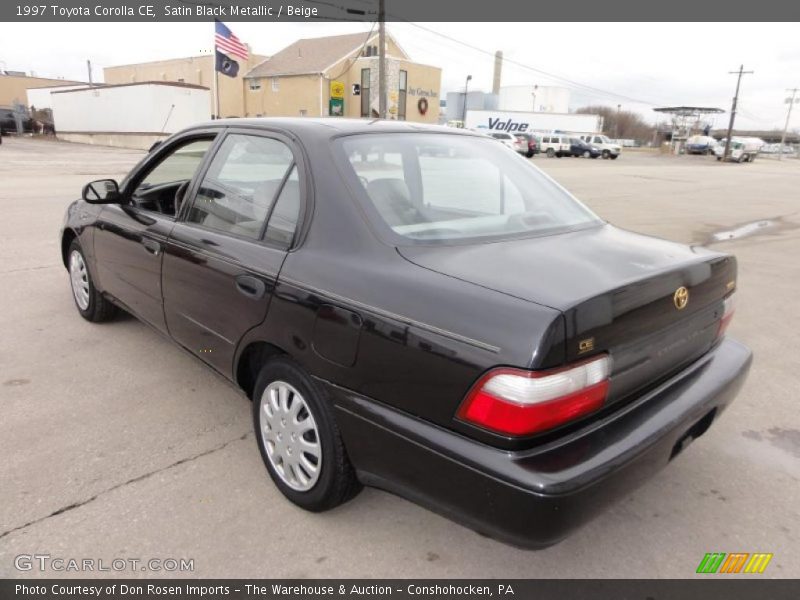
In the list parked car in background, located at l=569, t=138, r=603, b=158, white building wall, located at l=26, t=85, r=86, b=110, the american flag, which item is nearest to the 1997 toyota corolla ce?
the american flag

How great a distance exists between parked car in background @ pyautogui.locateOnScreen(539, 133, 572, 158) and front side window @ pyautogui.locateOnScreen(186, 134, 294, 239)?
46.9 metres

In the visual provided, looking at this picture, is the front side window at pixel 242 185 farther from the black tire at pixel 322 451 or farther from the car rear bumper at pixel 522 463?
the car rear bumper at pixel 522 463

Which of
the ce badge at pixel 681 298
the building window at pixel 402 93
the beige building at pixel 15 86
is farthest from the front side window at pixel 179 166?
the beige building at pixel 15 86

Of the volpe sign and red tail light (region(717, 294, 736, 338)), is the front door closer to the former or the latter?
red tail light (region(717, 294, 736, 338))

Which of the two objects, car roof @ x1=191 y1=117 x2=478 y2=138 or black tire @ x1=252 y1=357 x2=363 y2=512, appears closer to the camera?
black tire @ x1=252 y1=357 x2=363 y2=512

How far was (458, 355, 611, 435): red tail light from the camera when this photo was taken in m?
1.74

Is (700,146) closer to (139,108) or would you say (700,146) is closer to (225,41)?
(225,41)

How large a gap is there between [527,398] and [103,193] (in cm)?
352

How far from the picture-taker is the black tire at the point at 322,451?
7.42 ft

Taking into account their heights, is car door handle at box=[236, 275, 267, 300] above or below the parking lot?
above

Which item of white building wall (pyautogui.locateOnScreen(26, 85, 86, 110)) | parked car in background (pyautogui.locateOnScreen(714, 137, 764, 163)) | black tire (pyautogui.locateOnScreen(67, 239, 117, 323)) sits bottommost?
black tire (pyautogui.locateOnScreen(67, 239, 117, 323))

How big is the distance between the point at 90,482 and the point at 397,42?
51862 mm

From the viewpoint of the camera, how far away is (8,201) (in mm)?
10773

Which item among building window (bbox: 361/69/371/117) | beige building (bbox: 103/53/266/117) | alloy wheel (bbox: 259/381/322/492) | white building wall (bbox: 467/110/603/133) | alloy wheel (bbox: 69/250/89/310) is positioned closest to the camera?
alloy wheel (bbox: 259/381/322/492)
